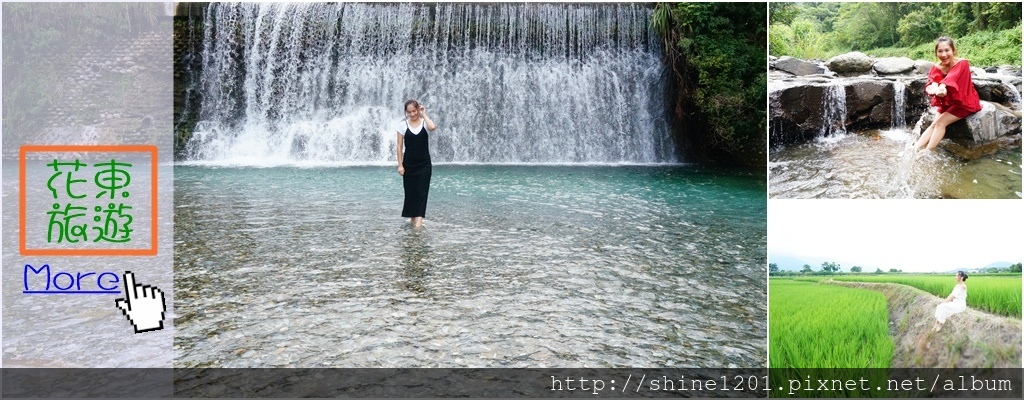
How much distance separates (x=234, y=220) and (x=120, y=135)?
39.6 ft

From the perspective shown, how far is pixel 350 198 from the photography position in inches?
324

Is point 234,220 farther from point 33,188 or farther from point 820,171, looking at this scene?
point 820,171

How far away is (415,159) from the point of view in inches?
237

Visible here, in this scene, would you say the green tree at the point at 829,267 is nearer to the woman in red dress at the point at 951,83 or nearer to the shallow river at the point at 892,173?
the shallow river at the point at 892,173

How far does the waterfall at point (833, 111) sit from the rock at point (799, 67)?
121 mm

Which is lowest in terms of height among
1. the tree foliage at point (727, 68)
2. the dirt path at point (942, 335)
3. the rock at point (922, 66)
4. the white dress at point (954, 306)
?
the dirt path at point (942, 335)

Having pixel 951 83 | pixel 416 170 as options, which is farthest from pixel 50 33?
pixel 951 83

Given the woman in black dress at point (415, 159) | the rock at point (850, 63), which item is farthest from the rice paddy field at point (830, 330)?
the woman in black dress at point (415, 159)

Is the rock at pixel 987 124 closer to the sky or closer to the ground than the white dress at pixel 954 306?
closer to the sky

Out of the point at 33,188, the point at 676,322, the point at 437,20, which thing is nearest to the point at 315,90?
the point at 437,20

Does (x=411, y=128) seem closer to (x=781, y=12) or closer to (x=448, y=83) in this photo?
(x=781, y=12)

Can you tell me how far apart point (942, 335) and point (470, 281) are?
276cm

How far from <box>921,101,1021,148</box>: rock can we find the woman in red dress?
1.5 inches

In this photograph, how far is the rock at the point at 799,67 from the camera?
3055 mm
